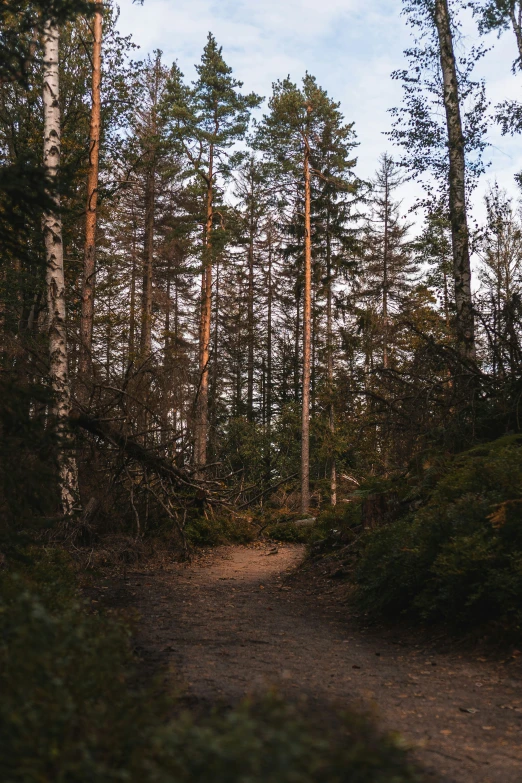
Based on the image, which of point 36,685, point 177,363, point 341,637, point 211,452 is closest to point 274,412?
point 211,452

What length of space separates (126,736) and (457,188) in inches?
508

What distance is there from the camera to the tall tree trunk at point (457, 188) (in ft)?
38.4

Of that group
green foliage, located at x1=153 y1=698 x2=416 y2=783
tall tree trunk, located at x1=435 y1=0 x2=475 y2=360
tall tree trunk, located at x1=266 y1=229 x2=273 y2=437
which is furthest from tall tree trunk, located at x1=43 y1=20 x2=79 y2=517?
tall tree trunk, located at x1=266 y1=229 x2=273 y2=437

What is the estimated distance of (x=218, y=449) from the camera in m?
20.8

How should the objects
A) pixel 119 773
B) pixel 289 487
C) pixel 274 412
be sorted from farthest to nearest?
pixel 274 412 → pixel 289 487 → pixel 119 773

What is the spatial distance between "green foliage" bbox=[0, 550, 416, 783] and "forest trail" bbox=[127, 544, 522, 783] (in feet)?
1.80

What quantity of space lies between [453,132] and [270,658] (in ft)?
39.8

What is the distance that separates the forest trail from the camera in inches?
146

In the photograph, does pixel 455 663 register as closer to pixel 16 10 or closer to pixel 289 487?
pixel 16 10

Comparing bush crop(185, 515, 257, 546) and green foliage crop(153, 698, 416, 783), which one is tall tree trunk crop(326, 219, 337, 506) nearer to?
bush crop(185, 515, 257, 546)

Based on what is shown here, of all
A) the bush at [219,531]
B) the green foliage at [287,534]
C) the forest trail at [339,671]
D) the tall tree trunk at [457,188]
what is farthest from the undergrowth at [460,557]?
the green foliage at [287,534]

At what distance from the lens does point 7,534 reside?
4.60 meters

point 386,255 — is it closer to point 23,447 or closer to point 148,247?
point 148,247

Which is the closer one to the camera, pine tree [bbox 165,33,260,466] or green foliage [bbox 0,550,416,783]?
green foliage [bbox 0,550,416,783]
